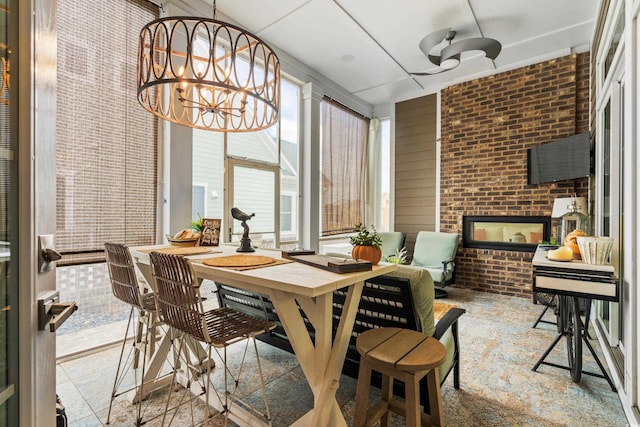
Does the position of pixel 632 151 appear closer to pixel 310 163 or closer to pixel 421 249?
pixel 421 249

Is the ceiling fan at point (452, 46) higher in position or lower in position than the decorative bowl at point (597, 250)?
higher

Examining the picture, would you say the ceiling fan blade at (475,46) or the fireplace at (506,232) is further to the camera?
the fireplace at (506,232)

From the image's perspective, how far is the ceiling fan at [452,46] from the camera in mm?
3410

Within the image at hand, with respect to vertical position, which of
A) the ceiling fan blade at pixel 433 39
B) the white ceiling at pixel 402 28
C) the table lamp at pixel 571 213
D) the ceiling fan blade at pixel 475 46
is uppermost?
the white ceiling at pixel 402 28

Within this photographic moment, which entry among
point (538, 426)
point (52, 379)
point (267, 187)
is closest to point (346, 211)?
point (267, 187)

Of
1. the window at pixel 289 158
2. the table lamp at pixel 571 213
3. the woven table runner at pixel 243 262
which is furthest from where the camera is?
the window at pixel 289 158

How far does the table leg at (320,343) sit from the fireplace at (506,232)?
3982mm

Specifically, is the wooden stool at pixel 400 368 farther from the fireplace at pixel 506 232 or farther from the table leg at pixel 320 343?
the fireplace at pixel 506 232

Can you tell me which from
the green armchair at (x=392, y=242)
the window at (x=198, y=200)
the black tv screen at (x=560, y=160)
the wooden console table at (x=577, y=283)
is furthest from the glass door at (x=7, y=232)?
the green armchair at (x=392, y=242)

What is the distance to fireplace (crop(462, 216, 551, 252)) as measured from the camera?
14.0 feet

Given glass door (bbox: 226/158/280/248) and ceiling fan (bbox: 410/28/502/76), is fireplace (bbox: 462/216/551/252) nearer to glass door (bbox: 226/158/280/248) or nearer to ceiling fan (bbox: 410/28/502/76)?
ceiling fan (bbox: 410/28/502/76)

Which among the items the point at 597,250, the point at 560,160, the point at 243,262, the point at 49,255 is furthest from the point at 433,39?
the point at 49,255

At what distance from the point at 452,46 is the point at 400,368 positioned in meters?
3.55

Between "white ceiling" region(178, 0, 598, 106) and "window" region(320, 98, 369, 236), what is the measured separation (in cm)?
90
